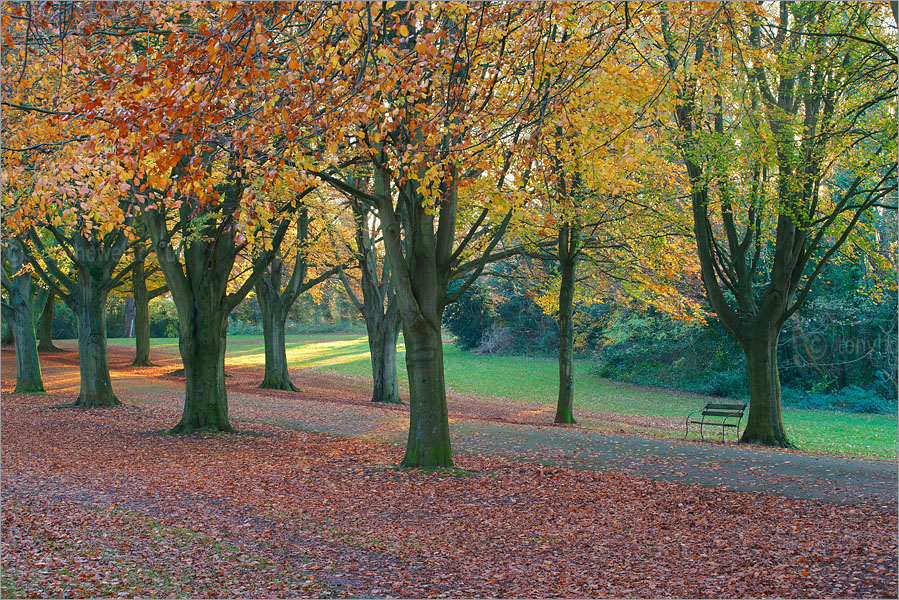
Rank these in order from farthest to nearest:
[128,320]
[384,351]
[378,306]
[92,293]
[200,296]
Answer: [128,320] < [384,351] < [378,306] < [92,293] < [200,296]

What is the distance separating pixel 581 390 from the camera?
3334 centimetres

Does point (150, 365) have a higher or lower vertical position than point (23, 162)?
lower

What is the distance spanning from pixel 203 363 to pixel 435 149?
7522 mm

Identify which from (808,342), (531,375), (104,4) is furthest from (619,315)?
(104,4)

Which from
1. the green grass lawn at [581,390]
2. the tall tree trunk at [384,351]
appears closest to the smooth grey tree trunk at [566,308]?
the green grass lawn at [581,390]

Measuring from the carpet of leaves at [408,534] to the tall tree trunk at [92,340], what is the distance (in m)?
6.91

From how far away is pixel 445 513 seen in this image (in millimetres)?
8289

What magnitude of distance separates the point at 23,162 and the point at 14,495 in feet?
15.2

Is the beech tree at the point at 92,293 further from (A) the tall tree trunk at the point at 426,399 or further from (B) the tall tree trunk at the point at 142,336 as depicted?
(B) the tall tree trunk at the point at 142,336

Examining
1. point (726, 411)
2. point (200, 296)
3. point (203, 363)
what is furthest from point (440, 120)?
point (726, 411)

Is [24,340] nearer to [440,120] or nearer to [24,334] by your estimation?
[24,334]

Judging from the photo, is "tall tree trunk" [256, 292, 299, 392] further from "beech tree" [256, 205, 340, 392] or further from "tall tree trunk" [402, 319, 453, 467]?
"tall tree trunk" [402, 319, 453, 467]

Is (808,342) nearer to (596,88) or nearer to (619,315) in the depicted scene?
(619,315)

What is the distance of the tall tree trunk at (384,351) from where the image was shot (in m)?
21.9
